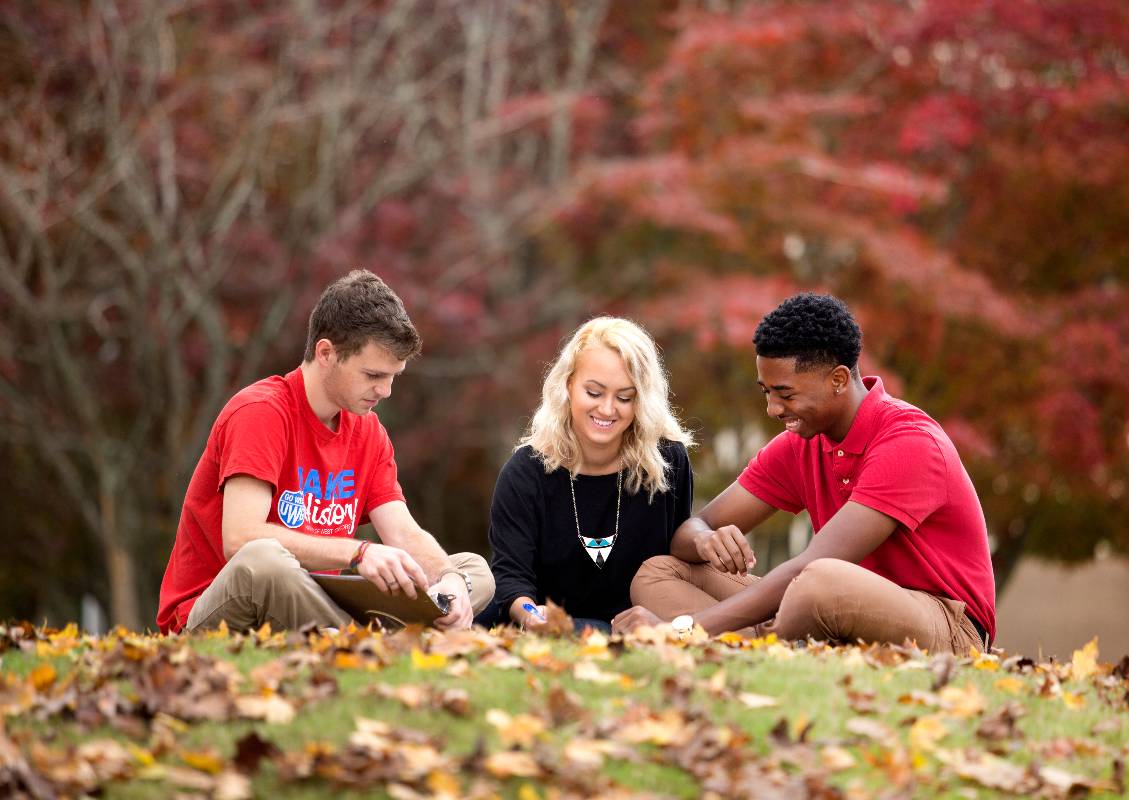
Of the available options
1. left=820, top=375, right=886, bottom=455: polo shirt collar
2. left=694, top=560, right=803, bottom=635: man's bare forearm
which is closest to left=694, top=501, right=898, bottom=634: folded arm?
left=694, top=560, right=803, bottom=635: man's bare forearm

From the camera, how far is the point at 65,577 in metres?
14.3

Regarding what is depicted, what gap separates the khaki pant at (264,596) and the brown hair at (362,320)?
0.86m

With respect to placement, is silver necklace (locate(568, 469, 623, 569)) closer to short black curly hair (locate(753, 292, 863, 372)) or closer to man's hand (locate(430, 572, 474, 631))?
man's hand (locate(430, 572, 474, 631))

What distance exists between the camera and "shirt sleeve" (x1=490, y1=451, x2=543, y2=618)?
19.3ft

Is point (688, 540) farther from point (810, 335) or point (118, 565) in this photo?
point (118, 565)

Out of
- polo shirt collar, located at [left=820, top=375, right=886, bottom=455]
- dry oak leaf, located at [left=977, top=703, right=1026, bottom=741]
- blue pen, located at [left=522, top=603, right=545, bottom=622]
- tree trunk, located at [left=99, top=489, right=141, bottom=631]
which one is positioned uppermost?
polo shirt collar, located at [left=820, top=375, right=886, bottom=455]

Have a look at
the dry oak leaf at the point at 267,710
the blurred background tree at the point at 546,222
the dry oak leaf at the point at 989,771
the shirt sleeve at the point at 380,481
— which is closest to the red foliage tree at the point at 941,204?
the blurred background tree at the point at 546,222

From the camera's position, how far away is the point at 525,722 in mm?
3623

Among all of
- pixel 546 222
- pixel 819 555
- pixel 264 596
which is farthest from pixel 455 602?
pixel 546 222

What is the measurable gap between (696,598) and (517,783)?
2.49 m

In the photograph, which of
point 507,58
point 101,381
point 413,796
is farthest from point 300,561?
point 507,58

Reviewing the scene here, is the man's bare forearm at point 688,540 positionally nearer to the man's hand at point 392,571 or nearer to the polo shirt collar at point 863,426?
the polo shirt collar at point 863,426

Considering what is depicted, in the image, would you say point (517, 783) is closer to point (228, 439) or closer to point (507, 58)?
point (228, 439)

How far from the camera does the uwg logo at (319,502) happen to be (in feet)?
17.9
